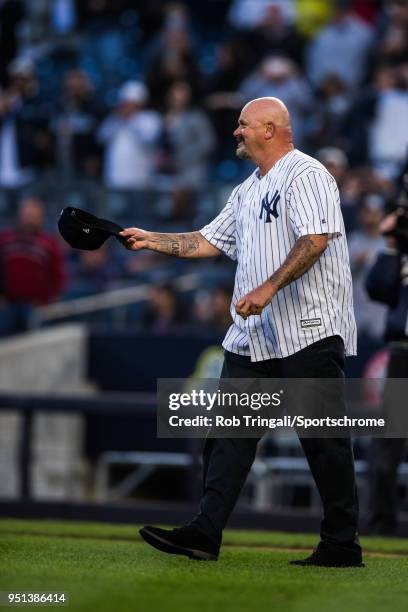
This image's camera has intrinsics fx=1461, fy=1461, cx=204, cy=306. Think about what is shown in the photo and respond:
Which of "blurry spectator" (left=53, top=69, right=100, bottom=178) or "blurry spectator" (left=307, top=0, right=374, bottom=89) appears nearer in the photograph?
"blurry spectator" (left=307, top=0, right=374, bottom=89)

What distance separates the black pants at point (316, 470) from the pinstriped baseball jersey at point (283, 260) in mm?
74

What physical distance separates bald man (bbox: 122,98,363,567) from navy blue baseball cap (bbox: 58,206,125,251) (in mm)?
651

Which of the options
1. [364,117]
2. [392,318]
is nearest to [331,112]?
[364,117]

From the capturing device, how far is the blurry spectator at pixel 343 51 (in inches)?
640

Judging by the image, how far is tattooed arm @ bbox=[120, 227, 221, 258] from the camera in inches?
262

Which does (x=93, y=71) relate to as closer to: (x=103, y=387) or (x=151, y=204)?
(x=151, y=204)

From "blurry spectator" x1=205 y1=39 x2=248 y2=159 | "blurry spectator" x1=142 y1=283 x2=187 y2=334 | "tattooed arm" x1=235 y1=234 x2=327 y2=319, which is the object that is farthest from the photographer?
"blurry spectator" x1=205 y1=39 x2=248 y2=159

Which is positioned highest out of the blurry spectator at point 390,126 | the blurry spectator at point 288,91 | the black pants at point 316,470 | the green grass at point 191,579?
the blurry spectator at point 288,91

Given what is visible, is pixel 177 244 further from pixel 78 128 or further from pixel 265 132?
pixel 78 128

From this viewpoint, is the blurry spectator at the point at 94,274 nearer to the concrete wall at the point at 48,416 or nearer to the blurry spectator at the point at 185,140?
the concrete wall at the point at 48,416

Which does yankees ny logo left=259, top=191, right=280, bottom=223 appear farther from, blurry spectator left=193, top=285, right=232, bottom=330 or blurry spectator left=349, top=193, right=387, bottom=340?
blurry spectator left=193, top=285, right=232, bottom=330

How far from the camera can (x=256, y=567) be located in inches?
242

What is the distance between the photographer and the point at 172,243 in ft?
22.1

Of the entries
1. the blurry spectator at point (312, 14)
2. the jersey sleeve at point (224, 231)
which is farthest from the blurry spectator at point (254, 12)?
the jersey sleeve at point (224, 231)
